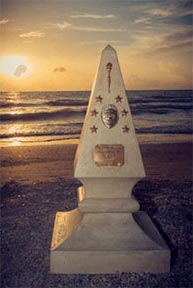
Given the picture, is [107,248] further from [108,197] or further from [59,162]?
[59,162]

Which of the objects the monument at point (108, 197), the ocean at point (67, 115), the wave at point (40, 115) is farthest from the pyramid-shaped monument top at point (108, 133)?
the wave at point (40, 115)

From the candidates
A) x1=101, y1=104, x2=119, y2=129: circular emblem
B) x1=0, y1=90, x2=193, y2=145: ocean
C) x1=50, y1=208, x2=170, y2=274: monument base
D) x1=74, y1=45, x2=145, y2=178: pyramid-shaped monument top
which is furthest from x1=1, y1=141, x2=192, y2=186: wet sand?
x1=101, y1=104, x2=119, y2=129: circular emblem

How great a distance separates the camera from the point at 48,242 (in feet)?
16.8

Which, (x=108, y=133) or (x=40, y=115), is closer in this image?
(x=108, y=133)

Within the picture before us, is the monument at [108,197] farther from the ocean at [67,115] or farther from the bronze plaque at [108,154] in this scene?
the ocean at [67,115]

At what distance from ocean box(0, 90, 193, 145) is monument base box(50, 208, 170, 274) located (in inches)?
334

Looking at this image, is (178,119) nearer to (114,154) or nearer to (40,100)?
(40,100)

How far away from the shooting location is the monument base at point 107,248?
14.0 ft

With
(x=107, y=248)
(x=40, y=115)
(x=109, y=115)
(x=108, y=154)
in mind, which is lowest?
(x=107, y=248)

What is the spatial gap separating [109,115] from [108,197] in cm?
87

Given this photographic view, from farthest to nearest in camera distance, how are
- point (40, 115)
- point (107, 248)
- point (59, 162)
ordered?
point (40, 115), point (59, 162), point (107, 248)

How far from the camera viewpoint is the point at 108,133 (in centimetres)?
429

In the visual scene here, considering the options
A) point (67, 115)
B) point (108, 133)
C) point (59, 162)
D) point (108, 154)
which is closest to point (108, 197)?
point (108, 154)

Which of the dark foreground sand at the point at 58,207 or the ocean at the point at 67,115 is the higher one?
the ocean at the point at 67,115
